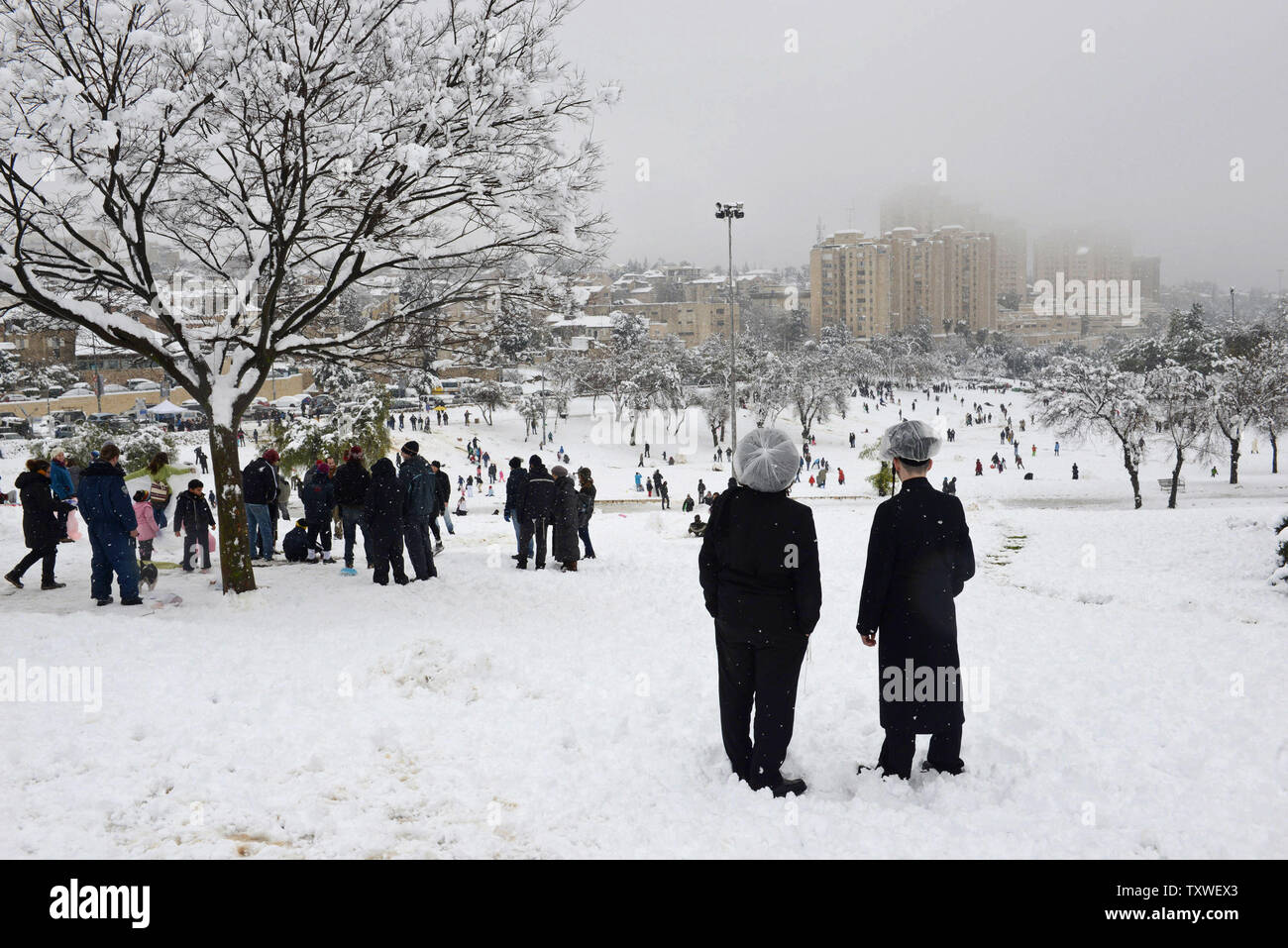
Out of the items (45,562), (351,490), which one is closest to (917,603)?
(351,490)

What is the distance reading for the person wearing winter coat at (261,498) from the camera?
10.4m

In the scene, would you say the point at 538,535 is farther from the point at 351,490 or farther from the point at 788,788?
the point at 788,788

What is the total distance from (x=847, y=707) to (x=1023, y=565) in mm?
10246

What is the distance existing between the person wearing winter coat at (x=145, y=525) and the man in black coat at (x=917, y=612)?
30.5ft

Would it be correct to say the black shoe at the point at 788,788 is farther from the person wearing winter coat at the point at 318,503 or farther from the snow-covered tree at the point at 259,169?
the person wearing winter coat at the point at 318,503

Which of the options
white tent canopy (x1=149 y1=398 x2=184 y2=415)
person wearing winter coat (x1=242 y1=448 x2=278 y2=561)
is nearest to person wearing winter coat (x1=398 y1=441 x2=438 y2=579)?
person wearing winter coat (x1=242 y1=448 x2=278 y2=561)

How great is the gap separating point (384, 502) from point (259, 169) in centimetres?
395

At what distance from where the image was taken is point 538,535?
10.9 m

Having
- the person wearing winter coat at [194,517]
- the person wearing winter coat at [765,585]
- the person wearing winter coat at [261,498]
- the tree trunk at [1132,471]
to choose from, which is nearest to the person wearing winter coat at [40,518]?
the person wearing winter coat at [194,517]

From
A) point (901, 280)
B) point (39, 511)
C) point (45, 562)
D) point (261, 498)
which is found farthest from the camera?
point (901, 280)

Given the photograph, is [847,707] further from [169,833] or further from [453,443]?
[453,443]

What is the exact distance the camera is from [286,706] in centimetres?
485

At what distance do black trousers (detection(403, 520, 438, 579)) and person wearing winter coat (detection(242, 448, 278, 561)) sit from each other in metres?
2.52
